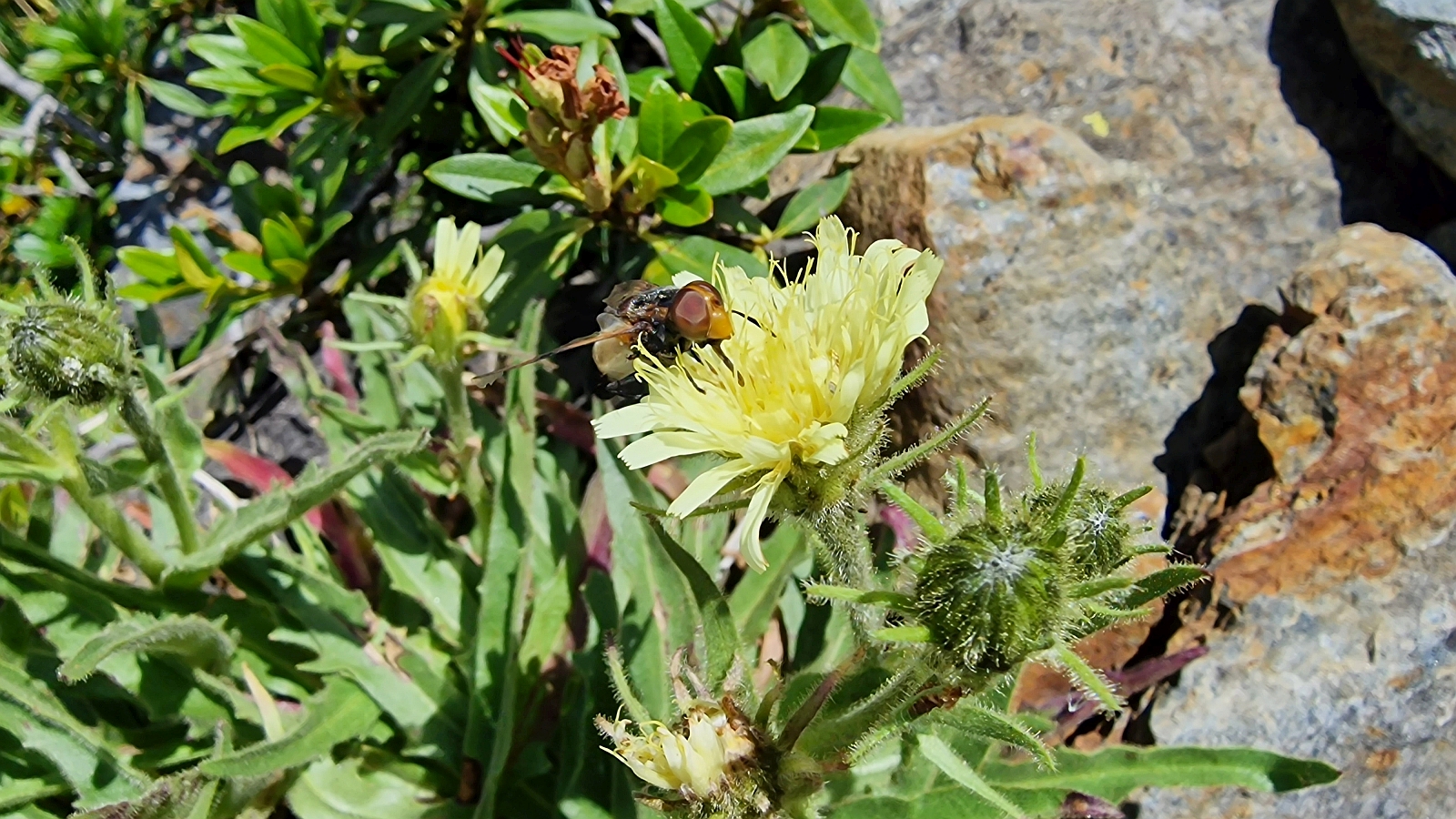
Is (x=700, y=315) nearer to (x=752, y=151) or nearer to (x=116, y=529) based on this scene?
(x=752, y=151)

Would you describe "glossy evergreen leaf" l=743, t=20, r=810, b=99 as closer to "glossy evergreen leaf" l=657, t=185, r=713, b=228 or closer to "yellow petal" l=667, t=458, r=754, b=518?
"glossy evergreen leaf" l=657, t=185, r=713, b=228

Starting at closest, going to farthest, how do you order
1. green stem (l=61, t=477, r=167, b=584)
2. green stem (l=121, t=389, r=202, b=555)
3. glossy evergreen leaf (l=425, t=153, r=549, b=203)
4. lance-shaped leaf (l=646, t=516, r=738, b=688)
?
lance-shaped leaf (l=646, t=516, r=738, b=688), green stem (l=121, t=389, r=202, b=555), green stem (l=61, t=477, r=167, b=584), glossy evergreen leaf (l=425, t=153, r=549, b=203)

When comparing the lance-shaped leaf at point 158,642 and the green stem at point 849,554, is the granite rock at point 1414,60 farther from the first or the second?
the lance-shaped leaf at point 158,642

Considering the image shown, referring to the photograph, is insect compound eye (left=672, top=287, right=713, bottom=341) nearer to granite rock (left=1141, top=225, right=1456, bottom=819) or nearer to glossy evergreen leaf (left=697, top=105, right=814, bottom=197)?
glossy evergreen leaf (left=697, top=105, right=814, bottom=197)

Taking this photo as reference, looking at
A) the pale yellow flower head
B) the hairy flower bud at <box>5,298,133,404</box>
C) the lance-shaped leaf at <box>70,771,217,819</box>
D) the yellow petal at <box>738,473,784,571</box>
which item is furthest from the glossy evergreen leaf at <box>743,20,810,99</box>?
the lance-shaped leaf at <box>70,771,217,819</box>

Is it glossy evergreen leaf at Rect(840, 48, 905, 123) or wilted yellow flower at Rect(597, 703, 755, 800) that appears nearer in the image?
wilted yellow flower at Rect(597, 703, 755, 800)

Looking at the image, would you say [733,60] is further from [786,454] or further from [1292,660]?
[1292,660]

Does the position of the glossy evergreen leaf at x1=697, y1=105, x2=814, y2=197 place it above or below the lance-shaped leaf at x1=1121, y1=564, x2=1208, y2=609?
above

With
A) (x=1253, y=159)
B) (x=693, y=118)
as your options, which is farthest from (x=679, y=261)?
(x=1253, y=159)

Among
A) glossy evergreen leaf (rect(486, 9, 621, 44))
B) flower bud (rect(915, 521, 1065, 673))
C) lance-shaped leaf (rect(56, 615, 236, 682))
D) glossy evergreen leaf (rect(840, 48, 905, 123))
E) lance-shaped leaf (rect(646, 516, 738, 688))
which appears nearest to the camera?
flower bud (rect(915, 521, 1065, 673))

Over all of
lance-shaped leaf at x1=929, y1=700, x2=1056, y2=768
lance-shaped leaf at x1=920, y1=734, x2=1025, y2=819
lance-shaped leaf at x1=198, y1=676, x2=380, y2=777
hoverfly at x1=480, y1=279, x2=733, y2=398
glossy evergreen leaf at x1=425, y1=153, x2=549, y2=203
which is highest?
hoverfly at x1=480, y1=279, x2=733, y2=398
